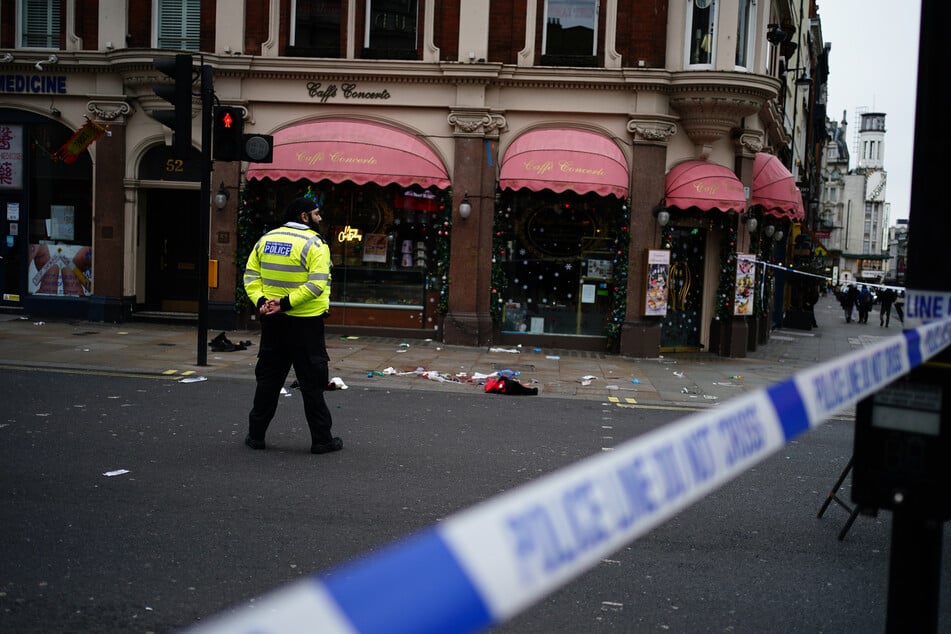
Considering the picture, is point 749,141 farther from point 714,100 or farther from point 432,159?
point 432,159

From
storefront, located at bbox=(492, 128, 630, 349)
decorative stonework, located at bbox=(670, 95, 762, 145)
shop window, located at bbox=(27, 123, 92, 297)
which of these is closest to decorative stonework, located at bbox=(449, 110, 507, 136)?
storefront, located at bbox=(492, 128, 630, 349)

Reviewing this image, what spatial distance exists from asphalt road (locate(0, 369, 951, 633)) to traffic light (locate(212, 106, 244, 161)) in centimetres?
378

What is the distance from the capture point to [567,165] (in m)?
15.9

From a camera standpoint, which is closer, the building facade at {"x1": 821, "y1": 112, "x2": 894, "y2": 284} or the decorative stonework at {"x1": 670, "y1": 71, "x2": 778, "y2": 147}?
the decorative stonework at {"x1": 670, "y1": 71, "x2": 778, "y2": 147}

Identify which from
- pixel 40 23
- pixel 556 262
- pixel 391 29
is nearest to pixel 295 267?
pixel 556 262

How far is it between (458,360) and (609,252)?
4077mm

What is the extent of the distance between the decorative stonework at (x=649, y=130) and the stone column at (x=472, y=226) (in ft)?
7.90

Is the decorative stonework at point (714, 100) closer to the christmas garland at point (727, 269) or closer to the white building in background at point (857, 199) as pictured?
the christmas garland at point (727, 269)

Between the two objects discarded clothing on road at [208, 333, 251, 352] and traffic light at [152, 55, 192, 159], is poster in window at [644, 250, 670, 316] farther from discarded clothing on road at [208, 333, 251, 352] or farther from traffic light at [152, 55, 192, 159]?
traffic light at [152, 55, 192, 159]

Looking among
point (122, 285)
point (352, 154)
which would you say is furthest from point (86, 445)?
point (122, 285)

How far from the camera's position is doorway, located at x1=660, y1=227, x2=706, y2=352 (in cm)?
1748

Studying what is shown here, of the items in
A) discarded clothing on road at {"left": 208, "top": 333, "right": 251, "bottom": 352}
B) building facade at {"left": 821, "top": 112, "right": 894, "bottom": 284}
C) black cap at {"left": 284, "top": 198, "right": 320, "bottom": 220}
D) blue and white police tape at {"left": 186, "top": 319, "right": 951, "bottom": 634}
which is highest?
building facade at {"left": 821, "top": 112, "right": 894, "bottom": 284}

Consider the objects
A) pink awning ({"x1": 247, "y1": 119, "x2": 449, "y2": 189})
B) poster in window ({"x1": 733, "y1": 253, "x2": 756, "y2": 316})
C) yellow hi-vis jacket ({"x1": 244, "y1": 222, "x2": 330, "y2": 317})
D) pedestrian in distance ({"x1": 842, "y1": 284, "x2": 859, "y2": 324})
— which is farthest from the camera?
pedestrian in distance ({"x1": 842, "y1": 284, "x2": 859, "y2": 324})

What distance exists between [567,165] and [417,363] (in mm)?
4660
